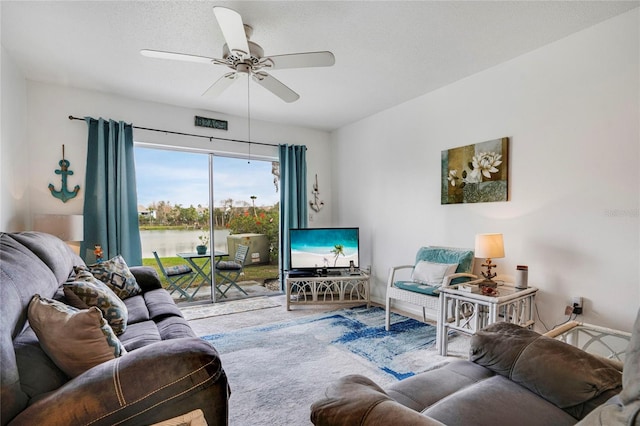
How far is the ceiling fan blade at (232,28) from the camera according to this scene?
163cm

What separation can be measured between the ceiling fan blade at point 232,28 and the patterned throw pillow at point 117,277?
199 centimetres

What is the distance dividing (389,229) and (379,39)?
2.36 meters

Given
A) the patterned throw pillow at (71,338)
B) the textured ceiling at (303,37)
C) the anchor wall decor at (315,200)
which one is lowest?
the patterned throw pillow at (71,338)

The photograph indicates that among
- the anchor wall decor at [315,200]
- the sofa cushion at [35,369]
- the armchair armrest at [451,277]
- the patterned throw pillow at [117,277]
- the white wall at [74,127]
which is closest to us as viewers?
the sofa cushion at [35,369]

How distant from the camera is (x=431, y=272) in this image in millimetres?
3062

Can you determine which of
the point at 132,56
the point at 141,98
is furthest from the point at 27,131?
the point at 132,56

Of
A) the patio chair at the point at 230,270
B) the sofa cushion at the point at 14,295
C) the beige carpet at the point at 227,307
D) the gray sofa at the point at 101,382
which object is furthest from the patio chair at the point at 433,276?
the sofa cushion at the point at 14,295

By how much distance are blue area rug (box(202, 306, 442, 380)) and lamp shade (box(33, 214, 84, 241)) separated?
160cm

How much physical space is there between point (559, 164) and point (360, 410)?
2626 millimetres

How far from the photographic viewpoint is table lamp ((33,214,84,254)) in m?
2.81

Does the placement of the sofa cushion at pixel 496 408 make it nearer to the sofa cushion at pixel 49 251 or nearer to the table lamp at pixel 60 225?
the sofa cushion at pixel 49 251

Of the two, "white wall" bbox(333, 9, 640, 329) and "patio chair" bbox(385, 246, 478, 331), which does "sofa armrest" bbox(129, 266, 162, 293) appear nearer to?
"patio chair" bbox(385, 246, 478, 331)

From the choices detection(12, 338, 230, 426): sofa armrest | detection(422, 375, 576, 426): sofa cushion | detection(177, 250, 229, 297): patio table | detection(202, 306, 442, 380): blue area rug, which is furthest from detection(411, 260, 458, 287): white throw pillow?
detection(177, 250, 229, 297): patio table

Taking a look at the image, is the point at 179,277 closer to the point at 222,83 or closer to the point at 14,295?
the point at 222,83
